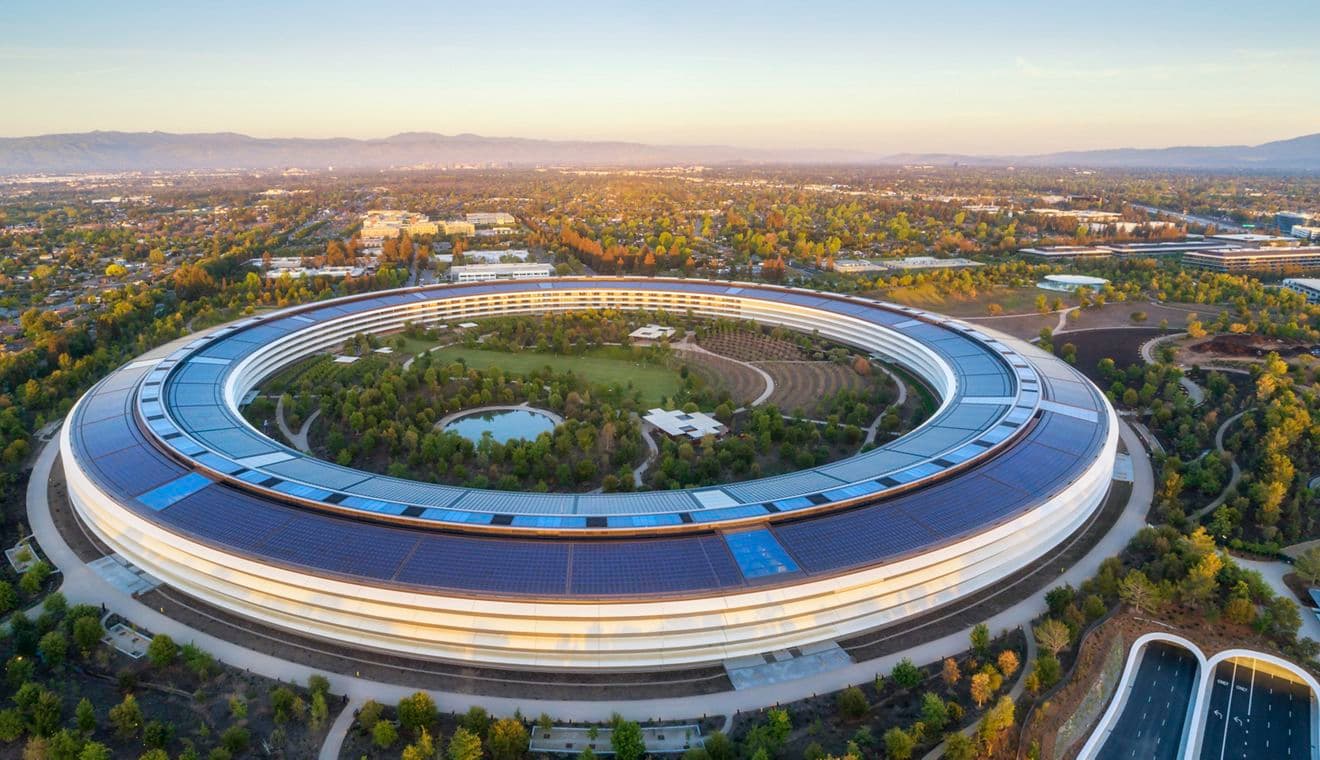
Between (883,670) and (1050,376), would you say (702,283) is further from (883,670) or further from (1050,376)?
(883,670)

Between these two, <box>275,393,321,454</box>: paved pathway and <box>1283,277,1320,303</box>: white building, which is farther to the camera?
<box>1283,277,1320,303</box>: white building

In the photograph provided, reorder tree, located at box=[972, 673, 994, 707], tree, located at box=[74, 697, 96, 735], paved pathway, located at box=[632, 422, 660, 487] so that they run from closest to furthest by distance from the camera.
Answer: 1. tree, located at box=[74, 697, 96, 735]
2. tree, located at box=[972, 673, 994, 707]
3. paved pathway, located at box=[632, 422, 660, 487]

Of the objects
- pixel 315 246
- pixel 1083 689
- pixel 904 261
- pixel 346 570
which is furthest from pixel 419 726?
pixel 315 246

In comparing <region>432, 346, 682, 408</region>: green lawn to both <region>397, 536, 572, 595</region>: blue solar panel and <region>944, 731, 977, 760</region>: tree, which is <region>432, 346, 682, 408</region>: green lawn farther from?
<region>944, 731, 977, 760</region>: tree

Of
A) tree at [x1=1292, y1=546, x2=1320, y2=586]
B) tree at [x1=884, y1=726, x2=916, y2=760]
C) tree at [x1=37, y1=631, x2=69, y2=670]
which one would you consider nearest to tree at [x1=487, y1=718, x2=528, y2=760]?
tree at [x1=884, y1=726, x2=916, y2=760]

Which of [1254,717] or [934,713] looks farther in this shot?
[1254,717]

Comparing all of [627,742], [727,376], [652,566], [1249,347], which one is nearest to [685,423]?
[727,376]

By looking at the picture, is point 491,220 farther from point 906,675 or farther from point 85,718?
point 906,675
